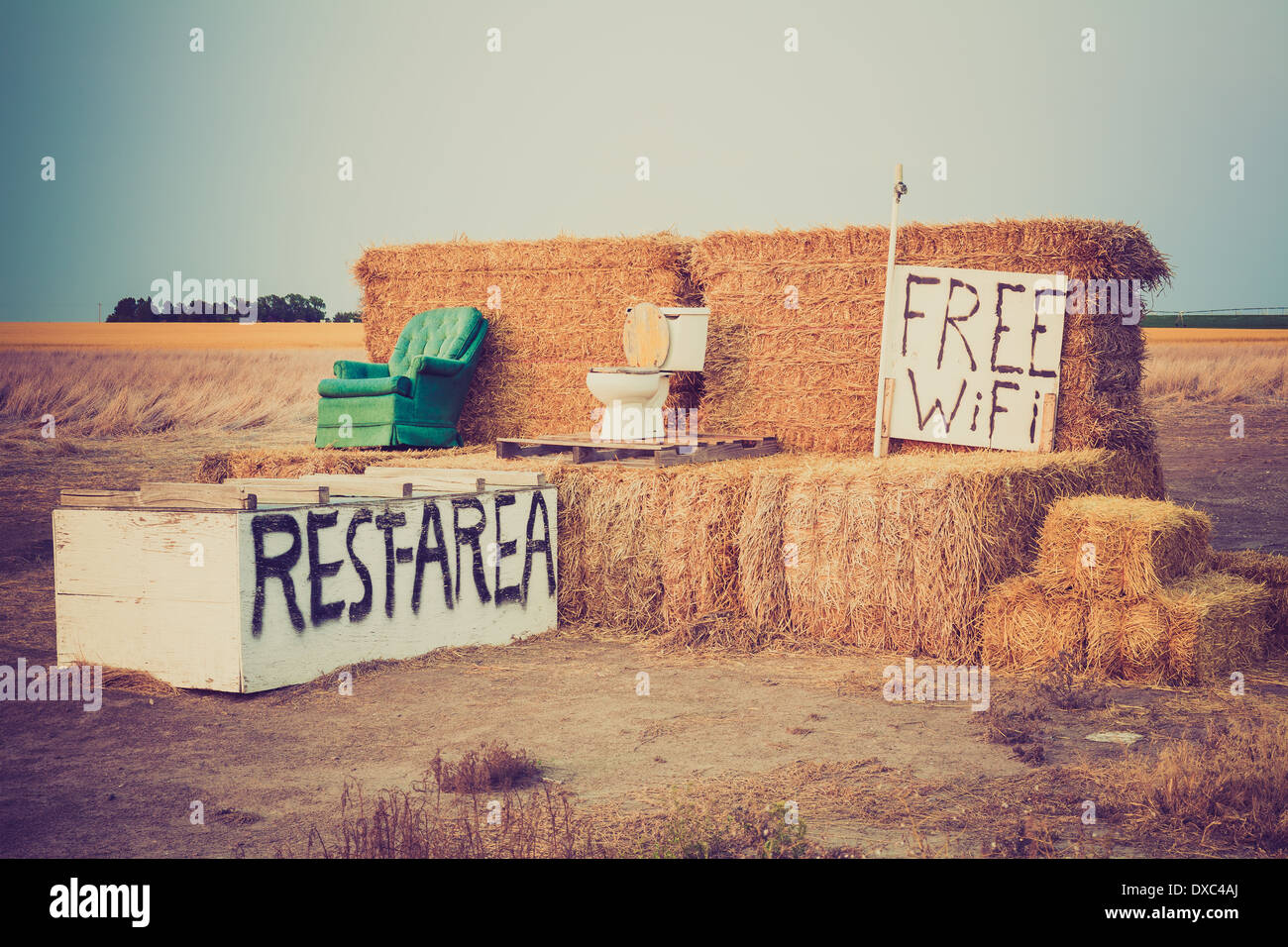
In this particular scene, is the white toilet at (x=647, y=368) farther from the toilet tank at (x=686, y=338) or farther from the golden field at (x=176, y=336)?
the golden field at (x=176, y=336)

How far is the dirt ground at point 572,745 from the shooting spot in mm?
3602

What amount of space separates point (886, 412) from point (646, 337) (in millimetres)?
1835

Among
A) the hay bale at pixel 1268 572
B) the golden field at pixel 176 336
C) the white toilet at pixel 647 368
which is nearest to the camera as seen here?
the hay bale at pixel 1268 572

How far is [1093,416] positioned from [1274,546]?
9.31 ft

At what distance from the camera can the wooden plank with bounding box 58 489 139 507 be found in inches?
212

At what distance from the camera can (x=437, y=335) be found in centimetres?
989

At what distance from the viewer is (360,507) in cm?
570

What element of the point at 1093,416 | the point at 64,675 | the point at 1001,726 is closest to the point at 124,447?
the point at 64,675

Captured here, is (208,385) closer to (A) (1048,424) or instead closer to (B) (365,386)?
(B) (365,386)

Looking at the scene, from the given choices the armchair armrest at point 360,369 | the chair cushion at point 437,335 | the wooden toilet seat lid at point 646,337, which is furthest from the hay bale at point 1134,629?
the armchair armrest at point 360,369

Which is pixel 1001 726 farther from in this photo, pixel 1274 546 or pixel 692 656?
pixel 1274 546

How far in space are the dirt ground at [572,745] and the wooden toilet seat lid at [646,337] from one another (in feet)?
8.16

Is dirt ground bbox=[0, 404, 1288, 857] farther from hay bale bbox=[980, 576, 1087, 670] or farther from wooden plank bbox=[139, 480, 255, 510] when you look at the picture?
wooden plank bbox=[139, 480, 255, 510]

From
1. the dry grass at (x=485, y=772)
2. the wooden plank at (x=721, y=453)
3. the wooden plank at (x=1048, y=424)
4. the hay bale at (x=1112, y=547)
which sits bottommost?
the dry grass at (x=485, y=772)
